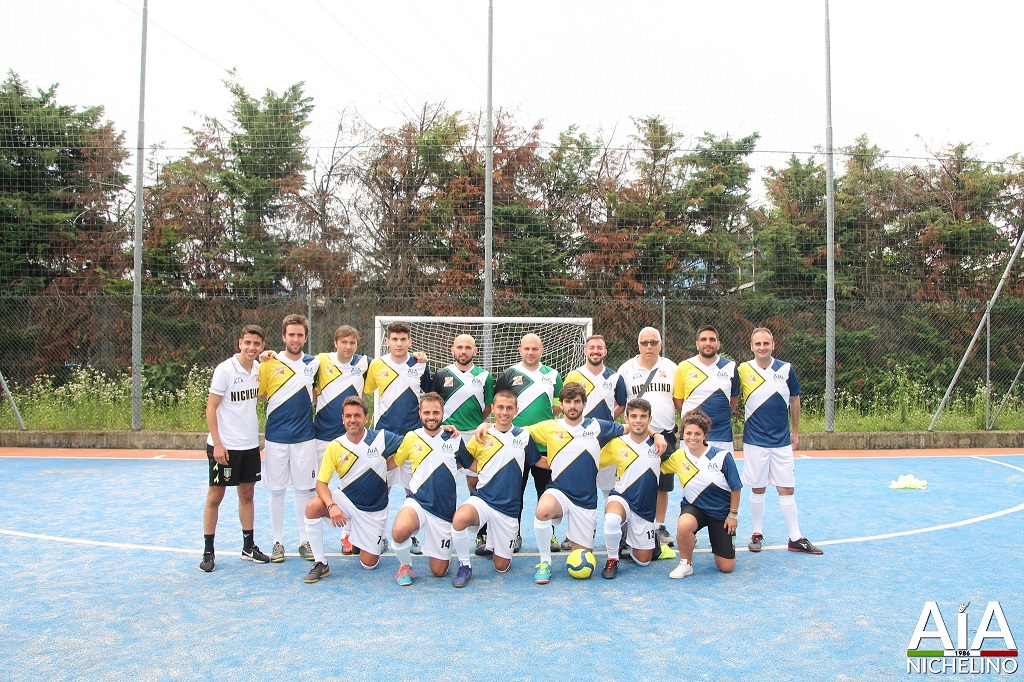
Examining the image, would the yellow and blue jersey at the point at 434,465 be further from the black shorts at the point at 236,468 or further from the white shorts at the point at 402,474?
the black shorts at the point at 236,468

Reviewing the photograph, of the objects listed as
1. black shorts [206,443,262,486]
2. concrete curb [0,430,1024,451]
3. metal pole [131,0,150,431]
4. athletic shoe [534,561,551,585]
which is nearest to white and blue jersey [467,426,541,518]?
athletic shoe [534,561,551,585]

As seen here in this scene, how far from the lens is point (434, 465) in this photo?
4797 millimetres

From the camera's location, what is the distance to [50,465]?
8742 mm

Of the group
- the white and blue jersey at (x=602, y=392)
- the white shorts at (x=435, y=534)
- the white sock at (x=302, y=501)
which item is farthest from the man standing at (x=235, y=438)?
the white and blue jersey at (x=602, y=392)

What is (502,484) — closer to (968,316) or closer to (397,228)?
(397,228)

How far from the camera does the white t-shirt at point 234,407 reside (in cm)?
494

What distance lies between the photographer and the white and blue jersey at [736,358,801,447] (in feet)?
17.7

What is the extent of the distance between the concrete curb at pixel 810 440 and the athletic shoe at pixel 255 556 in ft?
17.8

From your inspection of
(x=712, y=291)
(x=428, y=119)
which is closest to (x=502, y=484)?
(x=712, y=291)

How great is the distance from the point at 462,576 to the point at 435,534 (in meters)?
0.33

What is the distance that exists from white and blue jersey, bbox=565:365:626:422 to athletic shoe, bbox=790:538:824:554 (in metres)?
1.52

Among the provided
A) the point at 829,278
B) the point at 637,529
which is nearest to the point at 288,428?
the point at 637,529

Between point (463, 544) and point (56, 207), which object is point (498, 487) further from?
point (56, 207)

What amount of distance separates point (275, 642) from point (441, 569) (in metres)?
1.27
